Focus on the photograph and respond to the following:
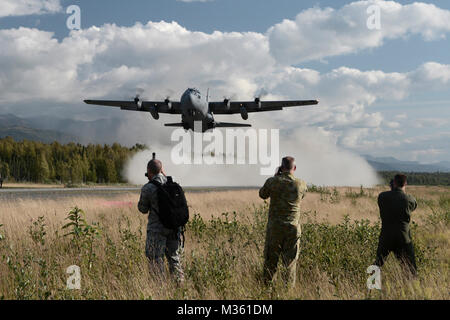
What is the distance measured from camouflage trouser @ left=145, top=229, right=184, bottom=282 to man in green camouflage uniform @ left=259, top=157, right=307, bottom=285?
150 centimetres

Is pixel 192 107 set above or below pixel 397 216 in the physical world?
above

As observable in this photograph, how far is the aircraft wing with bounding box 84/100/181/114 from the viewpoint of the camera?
112ft

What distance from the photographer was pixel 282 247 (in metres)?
5.52

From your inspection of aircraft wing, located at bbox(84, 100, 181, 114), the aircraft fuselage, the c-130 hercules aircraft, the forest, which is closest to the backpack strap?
the aircraft fuselage

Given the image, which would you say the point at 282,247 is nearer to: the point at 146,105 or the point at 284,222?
the point at 284,222

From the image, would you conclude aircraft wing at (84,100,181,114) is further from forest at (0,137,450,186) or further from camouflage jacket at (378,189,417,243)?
forest at (0,137,450,186)

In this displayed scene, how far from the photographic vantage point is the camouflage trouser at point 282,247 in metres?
5.43

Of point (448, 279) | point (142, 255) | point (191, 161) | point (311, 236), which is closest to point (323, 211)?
point (311, 236)

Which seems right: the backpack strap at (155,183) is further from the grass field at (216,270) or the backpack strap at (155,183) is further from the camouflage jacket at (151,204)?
the grass field at (216,270)

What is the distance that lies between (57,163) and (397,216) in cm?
10290

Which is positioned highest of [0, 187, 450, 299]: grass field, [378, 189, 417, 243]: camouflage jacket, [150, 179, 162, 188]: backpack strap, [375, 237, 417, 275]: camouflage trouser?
[150, 179, 162, 188]: backpack strap

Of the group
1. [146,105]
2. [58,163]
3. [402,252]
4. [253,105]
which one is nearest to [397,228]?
[402,252]
